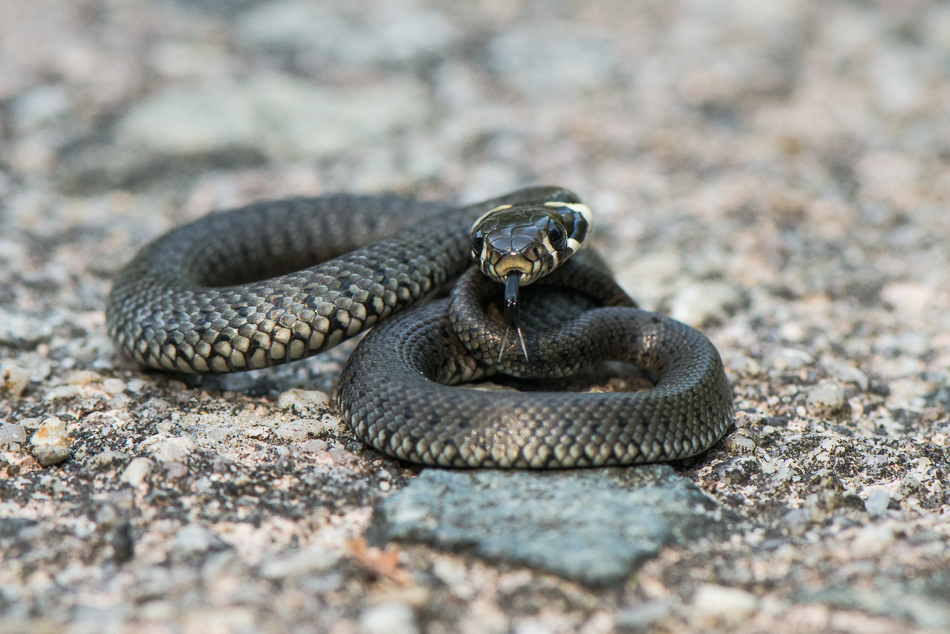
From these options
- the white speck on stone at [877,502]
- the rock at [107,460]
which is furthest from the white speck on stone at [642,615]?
the rock at [107,460]

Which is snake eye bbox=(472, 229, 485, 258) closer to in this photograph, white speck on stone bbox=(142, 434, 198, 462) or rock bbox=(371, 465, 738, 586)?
rock bbox=(371, 465, 738, 586)

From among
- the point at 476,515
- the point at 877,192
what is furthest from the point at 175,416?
the point at 877,192

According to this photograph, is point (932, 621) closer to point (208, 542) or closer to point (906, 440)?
point (906, 440)

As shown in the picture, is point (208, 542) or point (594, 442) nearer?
point (208, 542)

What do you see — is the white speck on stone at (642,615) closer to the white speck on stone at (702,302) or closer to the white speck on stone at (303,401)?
the white speck on stone at (303,401)

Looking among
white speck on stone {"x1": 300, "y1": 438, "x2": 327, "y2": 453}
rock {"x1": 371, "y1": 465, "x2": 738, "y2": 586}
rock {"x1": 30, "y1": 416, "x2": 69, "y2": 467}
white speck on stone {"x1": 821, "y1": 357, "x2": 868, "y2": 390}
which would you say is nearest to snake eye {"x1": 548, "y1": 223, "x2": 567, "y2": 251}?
rock {"x1": 371, "y1": 465, "x2": 738, "y2": 586}

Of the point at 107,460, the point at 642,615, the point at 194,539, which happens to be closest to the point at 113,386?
the point at 107,460
